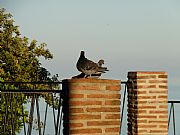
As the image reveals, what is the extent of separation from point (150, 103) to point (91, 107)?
8.11 feet

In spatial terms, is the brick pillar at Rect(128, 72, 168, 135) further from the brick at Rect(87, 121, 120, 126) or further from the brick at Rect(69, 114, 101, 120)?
the brick at Rect(69, 114, 101, 120)

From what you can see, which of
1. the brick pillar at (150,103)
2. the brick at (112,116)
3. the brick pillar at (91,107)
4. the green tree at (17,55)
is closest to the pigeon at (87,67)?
the brick pillar at (91,107)

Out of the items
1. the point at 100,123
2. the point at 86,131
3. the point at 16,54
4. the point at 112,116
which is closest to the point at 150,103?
the point at 112,116

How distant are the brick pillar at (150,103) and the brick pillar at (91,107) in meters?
2.19

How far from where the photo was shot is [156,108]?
7305 millimetres

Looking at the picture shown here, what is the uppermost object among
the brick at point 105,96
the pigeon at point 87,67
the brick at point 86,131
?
the pigeon at point 87,67

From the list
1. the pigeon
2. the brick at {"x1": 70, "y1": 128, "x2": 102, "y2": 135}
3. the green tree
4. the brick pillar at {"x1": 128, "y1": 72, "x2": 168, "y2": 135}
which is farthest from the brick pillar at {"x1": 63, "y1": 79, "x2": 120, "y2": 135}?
the green tree

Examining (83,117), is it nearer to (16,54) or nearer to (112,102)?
(112,102)

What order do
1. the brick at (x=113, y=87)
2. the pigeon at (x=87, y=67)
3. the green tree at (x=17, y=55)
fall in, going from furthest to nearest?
the green tree at (x=17, y=55) < the pigeon at (x=87, y=67) < the brick at (x=113, y=87)

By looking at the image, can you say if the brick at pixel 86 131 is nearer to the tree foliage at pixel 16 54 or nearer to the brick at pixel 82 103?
the brick at pixel 82 103

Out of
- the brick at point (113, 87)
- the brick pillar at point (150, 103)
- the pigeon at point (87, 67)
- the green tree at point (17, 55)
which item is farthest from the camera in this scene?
the green tree at point (17, 55)

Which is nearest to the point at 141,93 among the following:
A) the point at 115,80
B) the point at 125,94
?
the point at 125,94

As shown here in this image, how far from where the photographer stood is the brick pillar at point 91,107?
4.89 metres

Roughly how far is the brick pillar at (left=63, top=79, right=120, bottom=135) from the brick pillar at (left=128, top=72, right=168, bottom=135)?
2190mm
